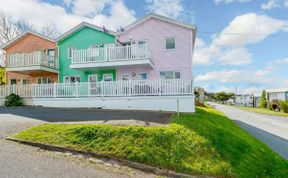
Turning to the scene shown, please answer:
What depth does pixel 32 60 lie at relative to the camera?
1977cm

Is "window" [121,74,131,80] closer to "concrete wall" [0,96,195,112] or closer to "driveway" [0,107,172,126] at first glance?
"concrete wall" [0,96,195,112]

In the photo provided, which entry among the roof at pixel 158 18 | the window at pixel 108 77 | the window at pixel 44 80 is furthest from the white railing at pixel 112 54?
the window at pixel 44 80

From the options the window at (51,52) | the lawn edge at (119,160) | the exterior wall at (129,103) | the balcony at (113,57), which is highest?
the window at (51,52)

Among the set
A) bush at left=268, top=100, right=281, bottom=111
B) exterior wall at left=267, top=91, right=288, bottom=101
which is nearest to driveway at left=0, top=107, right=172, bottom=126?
bush at left=268, top=100, right=281, bottom=111

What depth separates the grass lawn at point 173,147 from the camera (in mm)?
6539

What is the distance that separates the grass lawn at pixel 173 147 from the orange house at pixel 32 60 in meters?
13.2

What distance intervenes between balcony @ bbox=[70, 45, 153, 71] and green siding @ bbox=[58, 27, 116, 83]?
→ 8.20 feet

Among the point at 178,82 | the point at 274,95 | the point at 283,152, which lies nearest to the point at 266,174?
the point at 283,152

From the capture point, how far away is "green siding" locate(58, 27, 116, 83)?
2083 cm

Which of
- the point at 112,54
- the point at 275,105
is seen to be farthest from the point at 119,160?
the point at 275,105

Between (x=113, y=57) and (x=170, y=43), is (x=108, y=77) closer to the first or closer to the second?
(x=113, y=57)

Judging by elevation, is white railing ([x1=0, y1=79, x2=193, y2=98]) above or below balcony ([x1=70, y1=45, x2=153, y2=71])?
below

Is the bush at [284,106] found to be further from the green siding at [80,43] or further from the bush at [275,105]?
the green siding at [80,43]

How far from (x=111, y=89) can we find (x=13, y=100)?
9.52m
